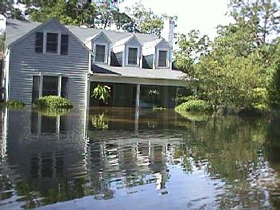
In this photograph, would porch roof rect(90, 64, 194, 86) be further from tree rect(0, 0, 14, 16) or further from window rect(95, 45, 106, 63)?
tree rect(0, 0, 14, 16)

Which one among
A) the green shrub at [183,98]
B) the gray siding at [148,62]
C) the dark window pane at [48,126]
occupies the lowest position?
the dark window pane at [48,126]

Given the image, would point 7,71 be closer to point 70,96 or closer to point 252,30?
point 70,96

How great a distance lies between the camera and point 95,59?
33656 millimetres

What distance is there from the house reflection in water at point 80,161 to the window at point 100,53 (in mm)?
18180

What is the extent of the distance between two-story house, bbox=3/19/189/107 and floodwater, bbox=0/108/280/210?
14.5 m

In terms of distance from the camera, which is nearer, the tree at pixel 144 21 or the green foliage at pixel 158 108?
the green foliage at pixel 158 108

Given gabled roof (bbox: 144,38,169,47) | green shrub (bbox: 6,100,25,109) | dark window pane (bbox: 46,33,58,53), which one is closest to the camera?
green shrub (bbox: 6,100,25,109)

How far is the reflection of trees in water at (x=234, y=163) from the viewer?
717 cm

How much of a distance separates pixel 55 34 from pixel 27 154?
68.7 ft

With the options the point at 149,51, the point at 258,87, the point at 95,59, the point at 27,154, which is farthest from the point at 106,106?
the point at 27,154

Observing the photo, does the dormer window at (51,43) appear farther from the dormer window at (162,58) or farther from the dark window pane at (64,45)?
the dormer window at (162,58)

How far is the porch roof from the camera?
104ft

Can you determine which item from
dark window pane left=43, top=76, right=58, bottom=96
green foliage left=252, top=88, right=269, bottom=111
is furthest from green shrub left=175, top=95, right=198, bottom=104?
dark window pane left=43, top=76, right=58, bottom=96

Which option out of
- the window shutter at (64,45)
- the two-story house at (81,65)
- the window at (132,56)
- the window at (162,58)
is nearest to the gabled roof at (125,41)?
the two-story house at (81,65)
